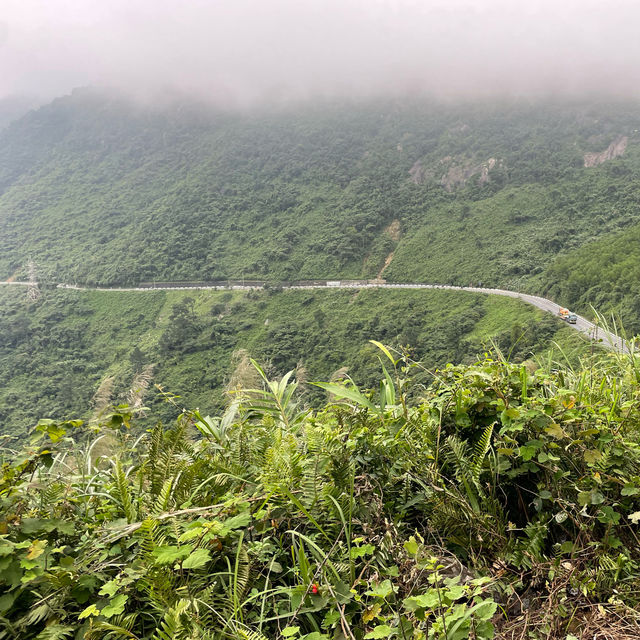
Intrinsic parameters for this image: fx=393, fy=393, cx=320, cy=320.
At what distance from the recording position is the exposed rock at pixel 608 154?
6844cm

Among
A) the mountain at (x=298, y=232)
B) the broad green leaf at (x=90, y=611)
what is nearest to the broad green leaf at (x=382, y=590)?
the broad green leaf at (x=90, y=611)

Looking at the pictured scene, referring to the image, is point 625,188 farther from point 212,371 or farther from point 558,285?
point 212,371

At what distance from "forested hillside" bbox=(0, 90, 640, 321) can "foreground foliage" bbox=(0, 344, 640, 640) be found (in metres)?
31.2

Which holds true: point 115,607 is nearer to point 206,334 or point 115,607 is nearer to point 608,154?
point 206,334

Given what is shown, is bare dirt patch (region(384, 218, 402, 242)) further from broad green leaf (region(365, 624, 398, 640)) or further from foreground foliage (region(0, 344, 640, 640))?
broad green leaf (region(365, 624, 398, 640))

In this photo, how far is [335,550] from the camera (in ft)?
4.03

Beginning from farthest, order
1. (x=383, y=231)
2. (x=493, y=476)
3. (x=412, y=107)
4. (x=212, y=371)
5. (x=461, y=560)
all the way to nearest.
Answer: (x=412, y=107) < (x=383, y=231) < (x=212, y=371) < (x=493, y=476) < (x=461, y=560)

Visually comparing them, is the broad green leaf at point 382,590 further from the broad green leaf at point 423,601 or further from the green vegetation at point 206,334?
the green vegetation at point 206,334

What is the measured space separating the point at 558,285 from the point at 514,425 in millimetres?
37832

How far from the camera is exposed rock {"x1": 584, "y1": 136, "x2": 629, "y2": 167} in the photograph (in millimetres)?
68438

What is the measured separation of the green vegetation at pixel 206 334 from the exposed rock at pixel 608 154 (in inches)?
1942

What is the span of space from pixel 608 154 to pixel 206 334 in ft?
246

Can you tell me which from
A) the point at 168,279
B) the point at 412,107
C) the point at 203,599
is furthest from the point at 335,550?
the point at 412,107

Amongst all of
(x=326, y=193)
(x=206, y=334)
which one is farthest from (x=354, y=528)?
(x=326, y=193)
